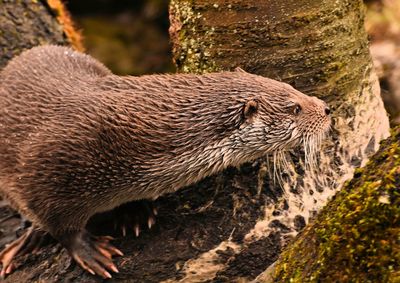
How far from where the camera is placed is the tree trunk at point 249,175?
11.2ft

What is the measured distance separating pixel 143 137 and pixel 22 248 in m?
1.11

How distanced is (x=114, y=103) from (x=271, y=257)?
1098mm

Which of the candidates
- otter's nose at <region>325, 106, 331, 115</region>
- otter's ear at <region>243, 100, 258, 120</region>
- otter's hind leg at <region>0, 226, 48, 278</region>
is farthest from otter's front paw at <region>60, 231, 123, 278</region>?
otter's nose at <region>325, 106, 331, 115</region>

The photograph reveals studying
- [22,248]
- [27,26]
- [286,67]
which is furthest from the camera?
[27,26]

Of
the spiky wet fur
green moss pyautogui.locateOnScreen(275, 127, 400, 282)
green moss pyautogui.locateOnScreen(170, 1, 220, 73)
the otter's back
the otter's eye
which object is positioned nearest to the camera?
green moss pyautogui.locateOnScreen(275, 127, 400, 282)

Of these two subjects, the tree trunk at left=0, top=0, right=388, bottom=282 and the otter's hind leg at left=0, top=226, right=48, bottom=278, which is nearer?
the tree trunk at left=0, top=0, right=388, bottom=282

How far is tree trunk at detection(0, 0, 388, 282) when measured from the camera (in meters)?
3.41

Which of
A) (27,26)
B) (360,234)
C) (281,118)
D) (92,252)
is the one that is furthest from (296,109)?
(27,26)

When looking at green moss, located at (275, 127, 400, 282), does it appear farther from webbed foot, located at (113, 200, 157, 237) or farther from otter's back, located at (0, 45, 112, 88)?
otter's back, located at (0, 45, 112, 88)

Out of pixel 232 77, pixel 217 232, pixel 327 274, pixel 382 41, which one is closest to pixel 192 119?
pixel 232 77

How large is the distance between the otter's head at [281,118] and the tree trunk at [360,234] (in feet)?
3.49

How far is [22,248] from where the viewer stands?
384 cm

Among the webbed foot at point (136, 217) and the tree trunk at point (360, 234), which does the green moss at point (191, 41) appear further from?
the tree trunk at point (360, 234)

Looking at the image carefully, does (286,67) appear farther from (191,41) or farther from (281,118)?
(191,41)
